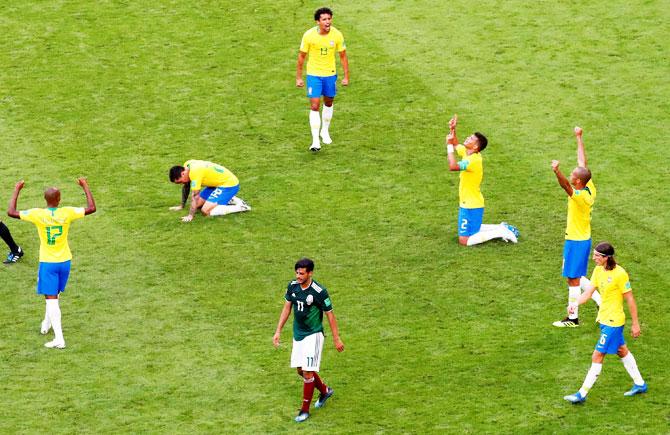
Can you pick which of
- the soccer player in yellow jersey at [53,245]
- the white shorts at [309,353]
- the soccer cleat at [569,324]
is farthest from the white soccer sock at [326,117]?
the white shorts at [309,353]

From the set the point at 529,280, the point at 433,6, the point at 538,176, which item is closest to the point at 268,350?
the point at 529,280

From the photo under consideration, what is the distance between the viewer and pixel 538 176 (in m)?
26.0

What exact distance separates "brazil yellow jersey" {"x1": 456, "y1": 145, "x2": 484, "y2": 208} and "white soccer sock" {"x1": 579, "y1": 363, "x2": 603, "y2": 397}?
216 inches

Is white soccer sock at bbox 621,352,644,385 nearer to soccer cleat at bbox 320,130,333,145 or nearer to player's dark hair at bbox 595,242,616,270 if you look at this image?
player's dark hair at bbox 595,242,616,270

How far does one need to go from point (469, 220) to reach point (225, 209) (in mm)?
4624

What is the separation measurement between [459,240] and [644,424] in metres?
6.46

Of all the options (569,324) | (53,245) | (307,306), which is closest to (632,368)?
(569,324)

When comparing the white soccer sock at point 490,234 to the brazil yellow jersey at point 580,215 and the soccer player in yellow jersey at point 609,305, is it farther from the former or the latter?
the soccer player in yellow jersey at point 609,305

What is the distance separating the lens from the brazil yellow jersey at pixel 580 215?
20.2 metres

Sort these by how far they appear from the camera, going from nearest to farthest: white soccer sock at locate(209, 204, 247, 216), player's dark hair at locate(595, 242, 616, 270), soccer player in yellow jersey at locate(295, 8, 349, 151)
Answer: player's dark hair at locate(595, 242, 616, 270)
white soccer sock at locate(209, 204, 247, 216)
soccer player in yellow jersey at locate(295, 8, 349, 151)

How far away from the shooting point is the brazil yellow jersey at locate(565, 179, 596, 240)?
20.2 metres

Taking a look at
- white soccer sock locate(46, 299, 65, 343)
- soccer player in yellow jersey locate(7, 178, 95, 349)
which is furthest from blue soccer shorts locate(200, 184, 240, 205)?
white soccer sock locate(46, 299, 65, 343)

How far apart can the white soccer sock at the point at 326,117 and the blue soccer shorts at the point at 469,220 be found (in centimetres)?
475

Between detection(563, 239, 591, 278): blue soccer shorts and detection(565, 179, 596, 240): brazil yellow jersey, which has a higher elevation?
detection(565, 179, 596, 240): brazil yellow jersey
